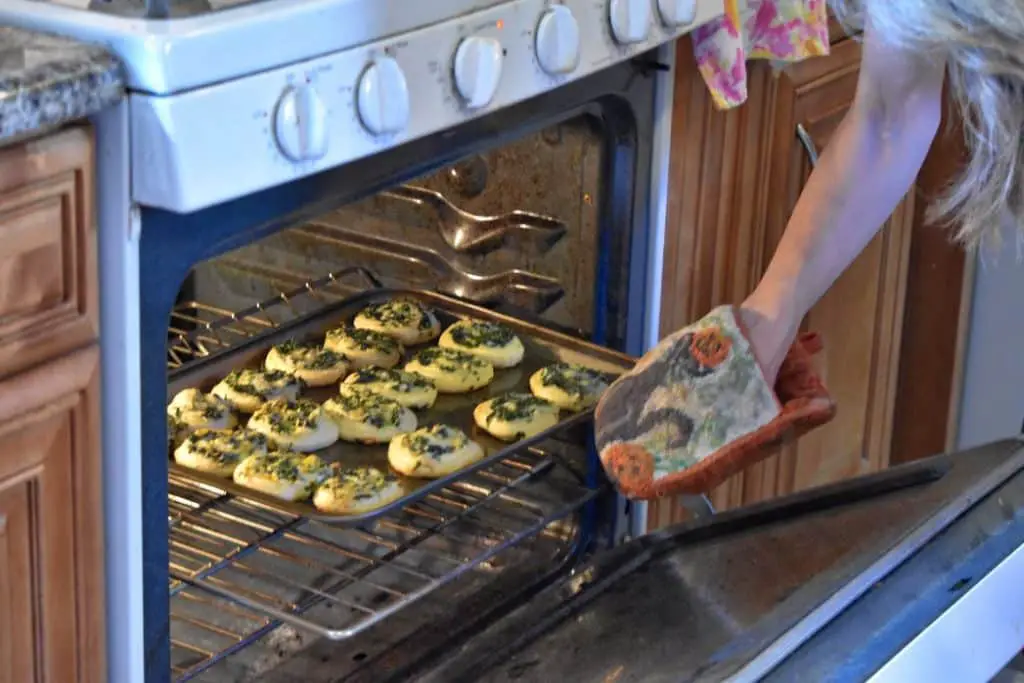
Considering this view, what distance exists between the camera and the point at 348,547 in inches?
53.0

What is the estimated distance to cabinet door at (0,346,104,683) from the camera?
845 mm

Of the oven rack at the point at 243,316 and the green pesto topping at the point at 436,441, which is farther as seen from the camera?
the oven rack at the point at 243,316

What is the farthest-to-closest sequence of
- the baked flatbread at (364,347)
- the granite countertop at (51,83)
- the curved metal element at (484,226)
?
the baked flatbread at (364,347), the curved metal element at (484,226), the granite countertop at (51,83)

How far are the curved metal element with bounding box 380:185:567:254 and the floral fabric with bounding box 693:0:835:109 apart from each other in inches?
7.3

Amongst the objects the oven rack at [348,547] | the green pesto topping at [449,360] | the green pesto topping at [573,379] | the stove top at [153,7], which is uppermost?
the stove top at [153,7]

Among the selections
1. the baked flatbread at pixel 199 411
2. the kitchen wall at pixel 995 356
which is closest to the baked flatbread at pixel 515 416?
the baked flatbread at pixel 199 411

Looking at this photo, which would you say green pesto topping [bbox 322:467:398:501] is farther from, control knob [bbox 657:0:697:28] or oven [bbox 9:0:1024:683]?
control knob [bbox 657:0:697:28]

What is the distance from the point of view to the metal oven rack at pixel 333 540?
4.01 ft

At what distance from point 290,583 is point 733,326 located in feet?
1.42

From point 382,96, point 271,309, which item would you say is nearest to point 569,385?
point 271,309

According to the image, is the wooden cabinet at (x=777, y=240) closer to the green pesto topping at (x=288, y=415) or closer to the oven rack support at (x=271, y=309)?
the oven rack support at (x=271, y=309)

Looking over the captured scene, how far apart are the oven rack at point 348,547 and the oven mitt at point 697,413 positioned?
0.40 ft

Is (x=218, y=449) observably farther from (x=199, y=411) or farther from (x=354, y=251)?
(x=354, y=251)

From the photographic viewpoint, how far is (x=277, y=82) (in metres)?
0.89
